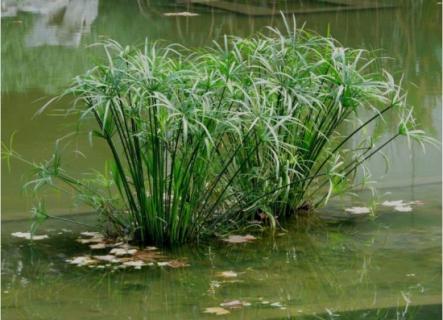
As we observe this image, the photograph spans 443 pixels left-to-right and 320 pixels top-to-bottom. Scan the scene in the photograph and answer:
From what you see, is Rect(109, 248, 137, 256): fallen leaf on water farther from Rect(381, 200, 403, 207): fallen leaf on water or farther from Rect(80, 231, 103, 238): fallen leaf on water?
Rect(381, 200, 403, 207): fallen leaf on water

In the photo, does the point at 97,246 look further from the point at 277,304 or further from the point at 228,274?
the point at 277,304

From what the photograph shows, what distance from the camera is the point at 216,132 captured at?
15.3ft

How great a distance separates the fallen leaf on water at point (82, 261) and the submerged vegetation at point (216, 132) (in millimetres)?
289

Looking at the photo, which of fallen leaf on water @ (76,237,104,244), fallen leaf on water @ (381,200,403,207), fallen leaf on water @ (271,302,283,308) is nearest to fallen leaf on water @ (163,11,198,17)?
fallen leaf on water @ (381,200,403,207)

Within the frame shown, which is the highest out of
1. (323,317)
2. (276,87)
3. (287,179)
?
(276,87)

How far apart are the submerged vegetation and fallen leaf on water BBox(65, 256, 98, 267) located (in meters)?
0.29

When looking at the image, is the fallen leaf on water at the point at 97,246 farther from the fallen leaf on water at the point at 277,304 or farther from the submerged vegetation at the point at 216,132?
the fallen leaf on water at the point at 277,304

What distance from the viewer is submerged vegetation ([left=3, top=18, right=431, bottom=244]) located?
4617 mm

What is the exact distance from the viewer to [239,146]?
4844 mm

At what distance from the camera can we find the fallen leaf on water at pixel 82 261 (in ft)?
15.0

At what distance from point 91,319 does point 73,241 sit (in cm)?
111

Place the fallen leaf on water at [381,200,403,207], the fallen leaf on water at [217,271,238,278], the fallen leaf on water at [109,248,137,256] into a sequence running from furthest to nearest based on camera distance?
the fallen leaf on water at [381,200,403,207]
the fallen leaf on water at [109,248,137,256]
the fallen leaf on water at [217,271,238,278]

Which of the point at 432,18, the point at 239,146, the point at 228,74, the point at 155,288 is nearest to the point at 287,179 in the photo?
the point at 239,146

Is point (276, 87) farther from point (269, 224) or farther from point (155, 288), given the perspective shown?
point (155, 288)
